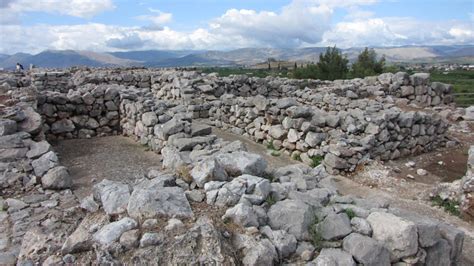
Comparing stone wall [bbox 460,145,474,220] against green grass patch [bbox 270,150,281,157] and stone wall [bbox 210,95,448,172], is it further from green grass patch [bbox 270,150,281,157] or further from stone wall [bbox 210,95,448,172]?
green grass patch [bbox 270,150,281,157]

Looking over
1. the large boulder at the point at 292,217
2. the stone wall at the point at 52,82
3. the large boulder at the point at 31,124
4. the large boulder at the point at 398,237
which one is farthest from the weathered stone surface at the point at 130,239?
the stone wall at the point at 52,82

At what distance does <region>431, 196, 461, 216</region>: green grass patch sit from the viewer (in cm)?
802

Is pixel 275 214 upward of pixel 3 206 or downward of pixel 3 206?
upward

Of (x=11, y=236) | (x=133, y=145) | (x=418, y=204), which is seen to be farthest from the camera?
(x=133, y=145)

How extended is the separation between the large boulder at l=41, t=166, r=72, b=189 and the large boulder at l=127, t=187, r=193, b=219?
3.06 meters

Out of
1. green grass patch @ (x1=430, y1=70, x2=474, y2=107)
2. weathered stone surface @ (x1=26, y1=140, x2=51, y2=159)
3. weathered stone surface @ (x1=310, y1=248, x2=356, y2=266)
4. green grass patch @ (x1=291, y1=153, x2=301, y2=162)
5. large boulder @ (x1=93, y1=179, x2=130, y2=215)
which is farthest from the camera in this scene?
green grass patch @ (x1=430, y1=70, x2=474, y2=107)

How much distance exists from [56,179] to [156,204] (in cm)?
353

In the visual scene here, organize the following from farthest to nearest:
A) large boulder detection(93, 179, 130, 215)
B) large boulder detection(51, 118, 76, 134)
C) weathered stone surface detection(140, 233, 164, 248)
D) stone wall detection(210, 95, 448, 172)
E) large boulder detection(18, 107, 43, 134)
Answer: large boulder detection(51, 118, 76, 134) < stone wall detection(210, 95, 448, 172) < large boulder detection(18, 107, 43, 134) < large boulder detection(93, 179, 130, 215) < weathered stone surface detection(140, 233, 164, 248)

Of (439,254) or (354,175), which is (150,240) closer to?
(439,254)

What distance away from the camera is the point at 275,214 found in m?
4.52

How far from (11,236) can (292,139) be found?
792cm

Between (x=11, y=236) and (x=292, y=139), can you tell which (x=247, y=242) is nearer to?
(x=11, y=236)

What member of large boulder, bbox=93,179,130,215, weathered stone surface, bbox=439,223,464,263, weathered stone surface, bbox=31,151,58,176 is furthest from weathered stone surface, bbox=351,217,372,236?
weathered stone surface, bbox=31,151,58,176

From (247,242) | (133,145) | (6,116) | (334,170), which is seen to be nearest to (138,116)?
(133,145)
